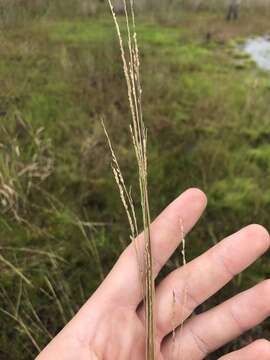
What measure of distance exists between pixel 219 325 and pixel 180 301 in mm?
169

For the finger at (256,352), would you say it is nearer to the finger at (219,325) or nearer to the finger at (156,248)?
the finger at (219,325)

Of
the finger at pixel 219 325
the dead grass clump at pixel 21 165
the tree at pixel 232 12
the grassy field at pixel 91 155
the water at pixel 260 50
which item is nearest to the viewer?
the finger at pixel 219 325

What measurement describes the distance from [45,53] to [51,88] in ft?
2.84

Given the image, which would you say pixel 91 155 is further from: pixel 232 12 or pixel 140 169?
pixel 232 12

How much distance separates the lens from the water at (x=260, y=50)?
5.95 meters

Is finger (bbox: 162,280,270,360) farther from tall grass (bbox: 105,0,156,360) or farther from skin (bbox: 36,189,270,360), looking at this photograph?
tall grass (bbox: 105,0,156,360)

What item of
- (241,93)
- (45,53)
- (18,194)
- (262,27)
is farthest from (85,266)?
(262,27)

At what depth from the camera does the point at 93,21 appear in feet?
22.2

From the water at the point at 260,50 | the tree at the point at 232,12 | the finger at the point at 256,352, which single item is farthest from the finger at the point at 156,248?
the tree at the point at 232,12

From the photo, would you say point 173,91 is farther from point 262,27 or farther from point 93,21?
point 262,27

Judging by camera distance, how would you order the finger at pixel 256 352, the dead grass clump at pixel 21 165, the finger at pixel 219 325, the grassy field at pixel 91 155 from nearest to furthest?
1. the finger at pixel 256 352
2. the finger at pixel 219 325
3. the grassy field at pixel 91 155
4. the dead grass clump at pixel 21 165

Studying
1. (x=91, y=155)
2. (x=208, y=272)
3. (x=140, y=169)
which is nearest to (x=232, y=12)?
(x=91, y=155)

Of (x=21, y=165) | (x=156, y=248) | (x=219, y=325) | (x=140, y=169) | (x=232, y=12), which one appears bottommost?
(x=219, y=325)

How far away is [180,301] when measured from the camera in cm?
188
